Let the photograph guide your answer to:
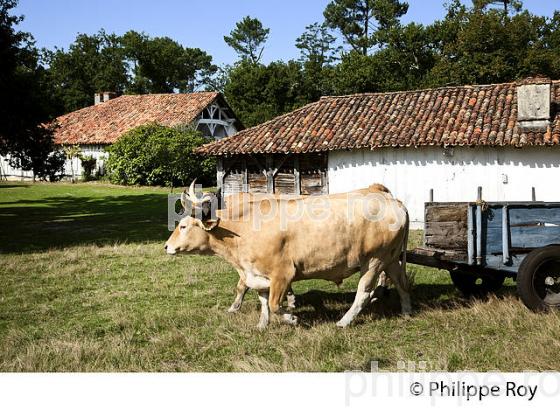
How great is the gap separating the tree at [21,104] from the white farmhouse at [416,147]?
231 inches

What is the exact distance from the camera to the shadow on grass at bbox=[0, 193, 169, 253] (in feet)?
50.9

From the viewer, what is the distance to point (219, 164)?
2261cm

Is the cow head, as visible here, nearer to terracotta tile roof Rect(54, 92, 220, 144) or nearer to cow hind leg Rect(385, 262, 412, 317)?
cow hind leg Rect(385, 262, 412, 317)

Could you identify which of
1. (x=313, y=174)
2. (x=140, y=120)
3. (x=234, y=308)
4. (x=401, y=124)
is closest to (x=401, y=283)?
(x=234, y=308)

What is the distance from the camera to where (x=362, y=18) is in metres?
43.7

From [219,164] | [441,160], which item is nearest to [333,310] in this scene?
[441,160]

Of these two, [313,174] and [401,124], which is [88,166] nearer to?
[313,174]

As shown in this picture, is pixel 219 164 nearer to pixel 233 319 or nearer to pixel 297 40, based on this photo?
pixel 233 319

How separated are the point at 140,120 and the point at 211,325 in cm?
3622

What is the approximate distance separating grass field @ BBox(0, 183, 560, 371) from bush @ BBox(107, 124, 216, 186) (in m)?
22.1

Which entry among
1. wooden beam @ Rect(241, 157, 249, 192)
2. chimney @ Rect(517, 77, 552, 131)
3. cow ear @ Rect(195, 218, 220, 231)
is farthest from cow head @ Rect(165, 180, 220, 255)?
wooden beam @ Rect(241, 157, 249, 192)

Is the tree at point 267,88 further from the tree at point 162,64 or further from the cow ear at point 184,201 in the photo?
the cow ear at point 184,201

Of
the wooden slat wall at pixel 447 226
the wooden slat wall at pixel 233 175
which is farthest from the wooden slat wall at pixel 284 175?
the wooden slat wall at pixel 447 226

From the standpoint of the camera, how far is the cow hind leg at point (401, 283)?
25.0 ft
